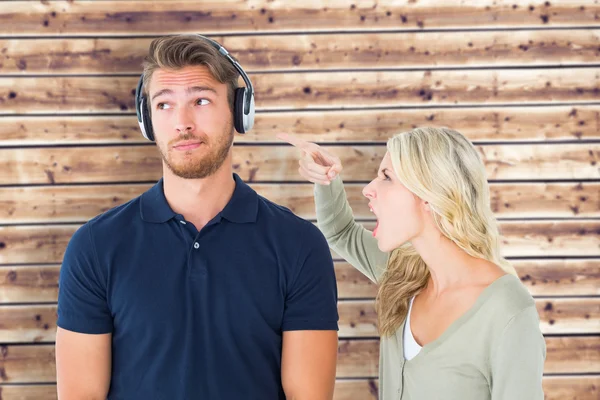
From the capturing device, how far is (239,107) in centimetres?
165

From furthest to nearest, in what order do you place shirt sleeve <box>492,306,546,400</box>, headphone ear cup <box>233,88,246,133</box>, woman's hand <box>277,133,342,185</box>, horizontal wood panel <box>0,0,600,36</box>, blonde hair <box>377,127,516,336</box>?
horizontal wood panel <box>0,0,600,36</box>, woman's hand <box>277,133,342,185</box>, headphone ear cup <box>233,88,246,133</box>, blonde hair <box>377,127,516,336</box>, shirt sleeve <box>492,306,546,400</box>

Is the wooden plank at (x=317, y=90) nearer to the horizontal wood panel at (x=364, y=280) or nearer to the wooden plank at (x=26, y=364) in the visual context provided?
the horizontal wood panel at (x=364, y=280)

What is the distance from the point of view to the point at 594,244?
232 centimetres

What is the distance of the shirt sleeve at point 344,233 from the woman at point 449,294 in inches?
9.8

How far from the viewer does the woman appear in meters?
1.29

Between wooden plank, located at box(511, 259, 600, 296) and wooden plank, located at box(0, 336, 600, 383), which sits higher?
wooden plank, located at box(511, 259, 600, 296)

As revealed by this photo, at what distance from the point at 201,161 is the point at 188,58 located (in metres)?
0.26

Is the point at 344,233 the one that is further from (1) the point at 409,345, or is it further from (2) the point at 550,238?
(2) the point at 550,238

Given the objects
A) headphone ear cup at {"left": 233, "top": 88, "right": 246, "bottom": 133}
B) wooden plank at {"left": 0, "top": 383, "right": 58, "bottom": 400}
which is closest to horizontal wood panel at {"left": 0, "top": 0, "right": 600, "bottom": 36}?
headphone ear cup at {"left": 233, "top": 88, "right": 246, "bottom": 133}

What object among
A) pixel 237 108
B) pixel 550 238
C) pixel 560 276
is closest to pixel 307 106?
pixel 237 108

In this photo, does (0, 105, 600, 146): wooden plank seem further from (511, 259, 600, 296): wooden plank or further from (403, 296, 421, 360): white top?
(403, 296, 421, 360): white top

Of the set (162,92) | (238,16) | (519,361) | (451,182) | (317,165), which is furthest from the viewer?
(238,16)

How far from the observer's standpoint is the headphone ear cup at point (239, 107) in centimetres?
164

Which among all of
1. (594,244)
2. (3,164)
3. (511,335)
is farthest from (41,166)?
(594,244)
